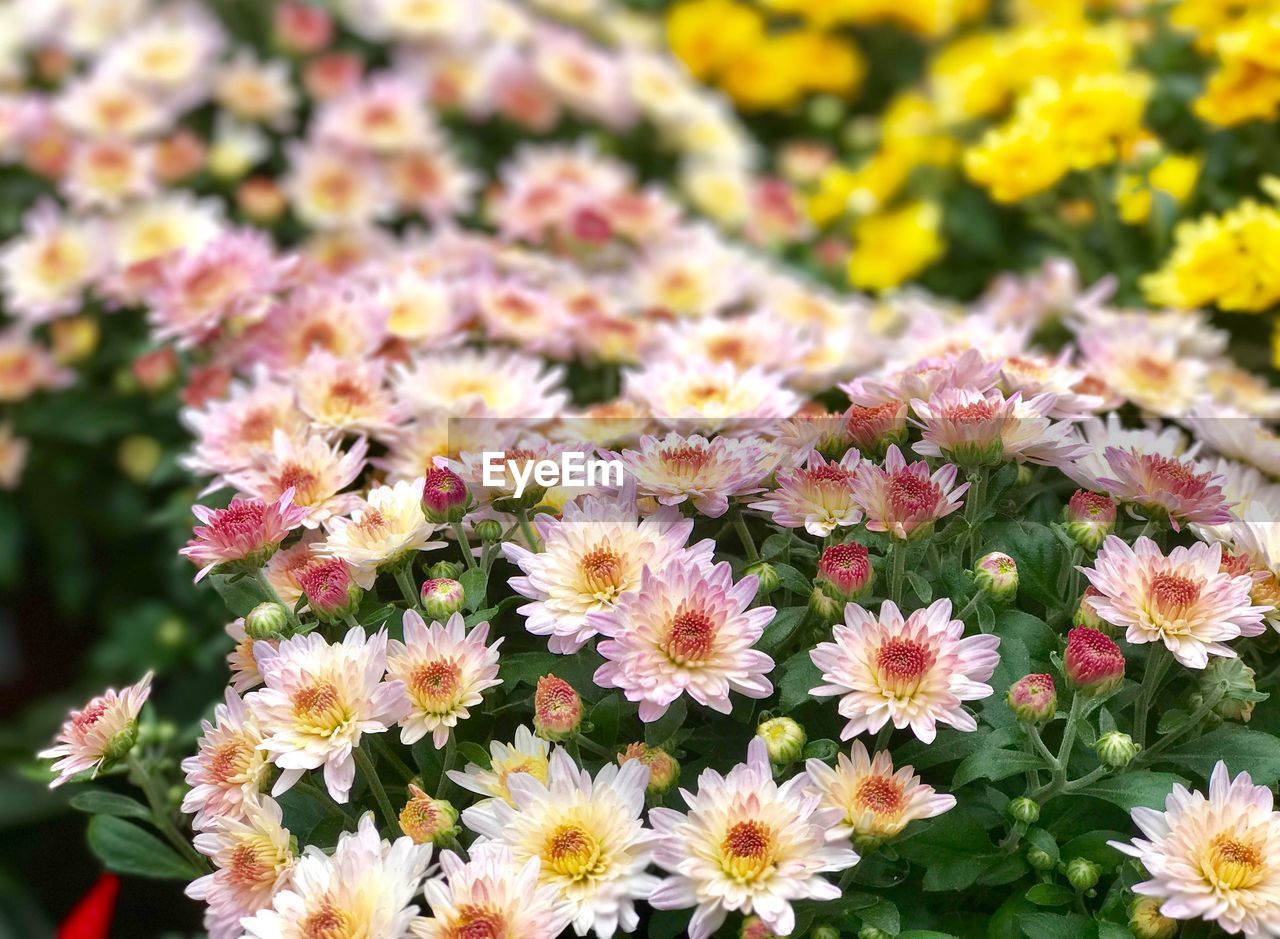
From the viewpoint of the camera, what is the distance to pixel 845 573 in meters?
0.97

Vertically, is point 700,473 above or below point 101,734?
above

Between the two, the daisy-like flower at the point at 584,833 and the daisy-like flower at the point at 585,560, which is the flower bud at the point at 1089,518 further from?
the daisy-like flower at the point at 584,833

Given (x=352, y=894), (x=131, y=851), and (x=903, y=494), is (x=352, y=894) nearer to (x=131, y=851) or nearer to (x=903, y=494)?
(x=131, y=851)

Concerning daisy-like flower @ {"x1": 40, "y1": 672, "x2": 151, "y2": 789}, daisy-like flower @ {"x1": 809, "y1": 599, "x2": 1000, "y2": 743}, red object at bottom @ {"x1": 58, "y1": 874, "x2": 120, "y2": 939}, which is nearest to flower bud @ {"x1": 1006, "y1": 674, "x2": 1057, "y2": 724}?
daisy-like flower @ {"x1": 809, "y1": 599, "x2": 1000, "y2": 743}

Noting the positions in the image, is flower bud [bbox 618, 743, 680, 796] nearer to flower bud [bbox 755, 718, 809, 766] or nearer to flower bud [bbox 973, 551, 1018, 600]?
flower bud [bbox 755, 718, 809, 766]

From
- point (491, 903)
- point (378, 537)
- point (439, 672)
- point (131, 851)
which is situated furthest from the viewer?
point (131, 851)

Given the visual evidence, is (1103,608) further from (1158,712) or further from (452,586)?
(452,586)

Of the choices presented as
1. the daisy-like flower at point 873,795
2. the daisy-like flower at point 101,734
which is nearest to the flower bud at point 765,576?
the daisy-like flower at point 873,795

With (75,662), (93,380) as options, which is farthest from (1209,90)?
(75,662)

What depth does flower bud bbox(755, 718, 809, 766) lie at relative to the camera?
93 cm

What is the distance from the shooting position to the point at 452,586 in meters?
1.02

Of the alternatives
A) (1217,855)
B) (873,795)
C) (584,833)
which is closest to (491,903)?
(584,833)

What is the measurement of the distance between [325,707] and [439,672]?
3.7 inches

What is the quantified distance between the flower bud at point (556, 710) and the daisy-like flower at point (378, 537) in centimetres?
20
